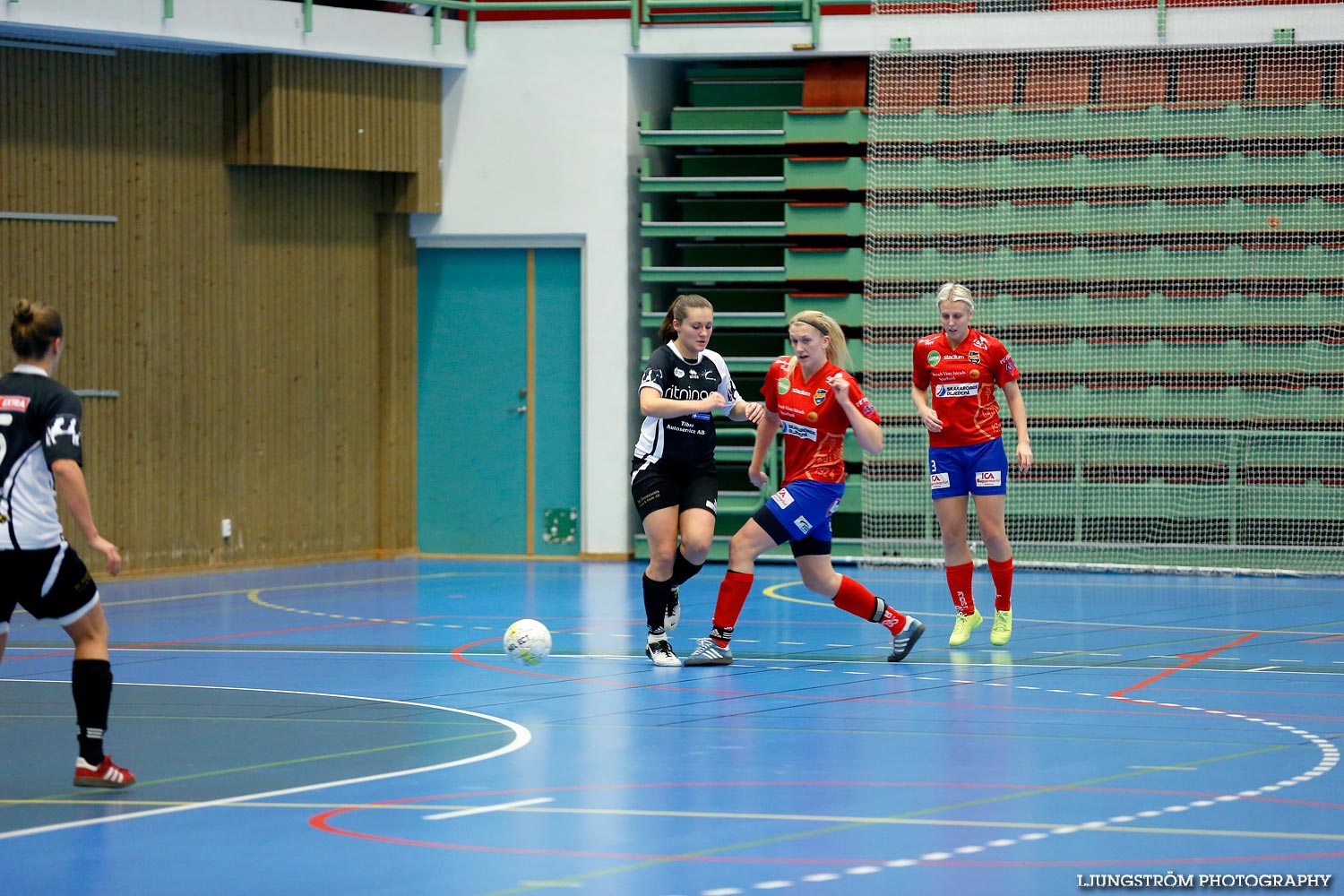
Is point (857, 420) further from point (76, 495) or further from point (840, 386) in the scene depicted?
point (76, 495)

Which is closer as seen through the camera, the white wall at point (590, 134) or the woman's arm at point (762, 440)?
the woman's arm at point (762, 440)

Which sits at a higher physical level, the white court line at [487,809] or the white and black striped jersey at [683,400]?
the white and black striped jersey at [683,400]

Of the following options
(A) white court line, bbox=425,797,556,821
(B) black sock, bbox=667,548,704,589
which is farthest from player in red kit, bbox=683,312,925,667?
(A) white court line, bbox=425,797,556,821

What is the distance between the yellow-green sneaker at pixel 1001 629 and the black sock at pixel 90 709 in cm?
584

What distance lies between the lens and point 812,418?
9.70 metres

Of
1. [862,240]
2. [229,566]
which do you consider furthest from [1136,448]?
[229,566]

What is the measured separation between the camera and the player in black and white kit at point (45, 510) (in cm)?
643

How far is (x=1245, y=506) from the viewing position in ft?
54.3

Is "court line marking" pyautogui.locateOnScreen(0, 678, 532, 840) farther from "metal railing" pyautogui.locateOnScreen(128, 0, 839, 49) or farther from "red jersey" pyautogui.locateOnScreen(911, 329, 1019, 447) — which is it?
"metal railing" pyautogui.locateOnScreen(128, 0, 839, 49)

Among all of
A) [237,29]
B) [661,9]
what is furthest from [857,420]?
[661,9]

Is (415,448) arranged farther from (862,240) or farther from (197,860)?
(197,860)

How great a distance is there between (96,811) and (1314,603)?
10207mm

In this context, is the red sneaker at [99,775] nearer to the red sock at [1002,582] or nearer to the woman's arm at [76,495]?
the woman's arm at [76,495]


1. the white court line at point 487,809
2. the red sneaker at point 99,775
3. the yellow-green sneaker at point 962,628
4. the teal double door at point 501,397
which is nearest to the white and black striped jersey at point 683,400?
the yellow-green sneaker at point 962,628
